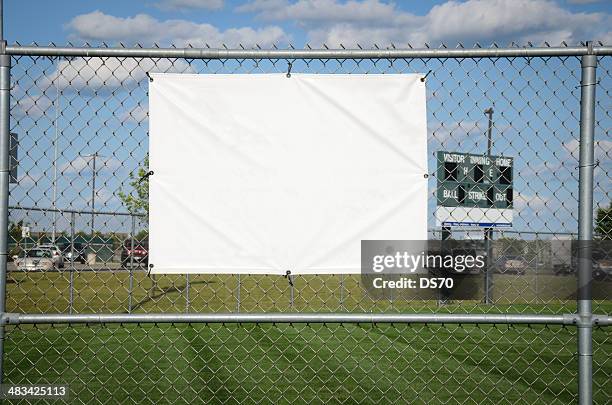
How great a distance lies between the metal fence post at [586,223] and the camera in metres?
3.87

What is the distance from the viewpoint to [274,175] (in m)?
4.05

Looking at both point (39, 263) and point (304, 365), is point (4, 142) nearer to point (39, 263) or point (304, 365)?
point (304, 365)

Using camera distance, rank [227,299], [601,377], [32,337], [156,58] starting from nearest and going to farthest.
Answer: [156,58] < [601,377] < [32,337] < [227,299]

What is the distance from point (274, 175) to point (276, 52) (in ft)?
2.52

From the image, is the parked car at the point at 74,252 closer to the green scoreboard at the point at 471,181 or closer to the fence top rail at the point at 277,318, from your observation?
the green scoreboard at the point at 471,181

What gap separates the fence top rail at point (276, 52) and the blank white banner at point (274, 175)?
0.15 metres

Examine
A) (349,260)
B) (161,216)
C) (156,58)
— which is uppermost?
(156,58)

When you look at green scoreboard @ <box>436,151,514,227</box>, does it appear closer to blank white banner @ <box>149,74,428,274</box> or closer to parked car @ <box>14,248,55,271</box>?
blank white banner @ <box>149,74,428,274</box>

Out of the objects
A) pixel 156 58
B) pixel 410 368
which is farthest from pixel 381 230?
pixel 410 368

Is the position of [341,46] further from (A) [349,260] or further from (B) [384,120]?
(A) [349,260]

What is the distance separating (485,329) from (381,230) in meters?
7.95

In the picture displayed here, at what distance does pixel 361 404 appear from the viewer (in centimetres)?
610

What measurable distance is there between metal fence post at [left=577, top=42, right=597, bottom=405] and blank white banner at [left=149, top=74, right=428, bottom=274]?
3.15 feet

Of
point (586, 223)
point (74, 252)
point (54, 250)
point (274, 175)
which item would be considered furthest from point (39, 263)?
point (586, 223)
